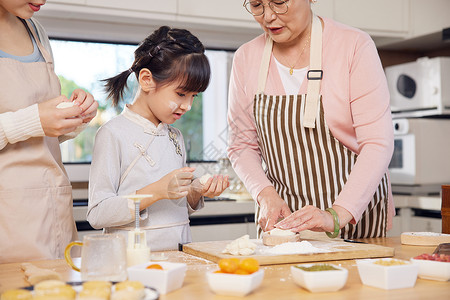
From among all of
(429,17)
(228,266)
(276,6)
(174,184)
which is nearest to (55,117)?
(174,184)

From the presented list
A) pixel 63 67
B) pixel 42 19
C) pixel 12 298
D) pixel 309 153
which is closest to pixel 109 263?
pixel 12 298

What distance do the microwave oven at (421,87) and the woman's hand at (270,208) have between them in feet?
6.24

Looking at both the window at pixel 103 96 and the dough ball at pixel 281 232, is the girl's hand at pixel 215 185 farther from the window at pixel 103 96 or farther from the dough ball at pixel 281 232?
the window at pixel 103 96

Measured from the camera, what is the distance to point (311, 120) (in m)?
1.67

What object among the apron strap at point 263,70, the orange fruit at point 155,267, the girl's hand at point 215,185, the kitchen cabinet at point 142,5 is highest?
the kitchen cabinet at point 142,5

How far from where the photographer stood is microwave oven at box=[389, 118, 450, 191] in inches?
127

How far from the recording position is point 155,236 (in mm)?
1521

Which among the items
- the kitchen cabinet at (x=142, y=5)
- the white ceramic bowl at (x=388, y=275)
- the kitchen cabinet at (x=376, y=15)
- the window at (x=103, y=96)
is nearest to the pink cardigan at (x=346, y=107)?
the white ceramic bowl at (x=388, y=275)

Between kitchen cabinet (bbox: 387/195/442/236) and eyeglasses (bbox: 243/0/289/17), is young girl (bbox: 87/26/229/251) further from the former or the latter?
kitchen cabinet (bbox: 387/195/442/236)

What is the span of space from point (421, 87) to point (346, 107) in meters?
1.85

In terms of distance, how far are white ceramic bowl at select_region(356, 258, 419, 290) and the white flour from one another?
0.27m

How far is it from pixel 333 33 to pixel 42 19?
5.37 feet

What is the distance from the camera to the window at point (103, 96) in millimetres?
3145

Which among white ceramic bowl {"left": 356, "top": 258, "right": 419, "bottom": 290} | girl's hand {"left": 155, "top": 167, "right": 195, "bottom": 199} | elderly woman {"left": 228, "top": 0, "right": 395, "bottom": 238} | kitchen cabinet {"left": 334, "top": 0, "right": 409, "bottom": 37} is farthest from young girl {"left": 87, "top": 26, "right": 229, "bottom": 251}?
kitchen cabinet {"left": 334, "top": 0, "right": 409, "bottom": 37}
